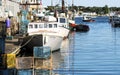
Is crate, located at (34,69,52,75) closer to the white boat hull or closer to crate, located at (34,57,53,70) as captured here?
crate, located at (34,57,53,70)

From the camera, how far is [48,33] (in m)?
→ 47.0

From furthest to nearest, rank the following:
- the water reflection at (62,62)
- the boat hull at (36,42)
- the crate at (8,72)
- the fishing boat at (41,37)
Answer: the fishing boat at (41,37) < the boat hull at (36,42) < the water reflection at (62,62) < the crate at (8,72)

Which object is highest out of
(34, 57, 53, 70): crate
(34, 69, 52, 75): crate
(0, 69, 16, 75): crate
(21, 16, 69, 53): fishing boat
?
(0, 69, 16, 75): crate

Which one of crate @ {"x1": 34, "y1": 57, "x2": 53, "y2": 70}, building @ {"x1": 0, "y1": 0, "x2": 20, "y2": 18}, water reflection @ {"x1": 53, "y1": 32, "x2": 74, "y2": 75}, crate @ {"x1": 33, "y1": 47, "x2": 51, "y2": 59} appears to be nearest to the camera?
crate @ {"x1": 34, "y1": 57, "x2": 53, "y2": 70}

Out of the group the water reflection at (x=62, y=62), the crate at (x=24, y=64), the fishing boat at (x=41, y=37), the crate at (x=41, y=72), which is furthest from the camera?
the fishing boat at (x=41, y=37)

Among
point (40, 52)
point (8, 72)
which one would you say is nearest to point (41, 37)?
point (40, 52)

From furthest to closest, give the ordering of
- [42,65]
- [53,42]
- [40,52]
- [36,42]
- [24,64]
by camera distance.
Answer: [53,42] < [36,42] < [40,52] < [24,64] < [42,65]

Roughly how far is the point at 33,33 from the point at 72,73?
12.1 metres

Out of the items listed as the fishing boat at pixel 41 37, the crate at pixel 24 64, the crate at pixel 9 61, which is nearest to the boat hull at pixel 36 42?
the fishing boat at pixel 41 37

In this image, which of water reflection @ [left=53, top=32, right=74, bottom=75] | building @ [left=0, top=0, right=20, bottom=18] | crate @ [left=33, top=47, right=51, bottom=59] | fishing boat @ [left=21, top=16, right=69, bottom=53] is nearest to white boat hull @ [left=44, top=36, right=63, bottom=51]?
fishing boat @ [left=21, top=16, right=69, bottom=53]

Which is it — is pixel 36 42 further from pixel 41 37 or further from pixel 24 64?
pixel 24 64

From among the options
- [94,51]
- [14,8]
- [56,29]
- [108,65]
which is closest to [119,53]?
[94,51]

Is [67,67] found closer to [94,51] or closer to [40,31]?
[40,31]

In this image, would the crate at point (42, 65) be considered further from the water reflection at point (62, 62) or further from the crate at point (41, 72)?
the water reflection at point (62, 62)
